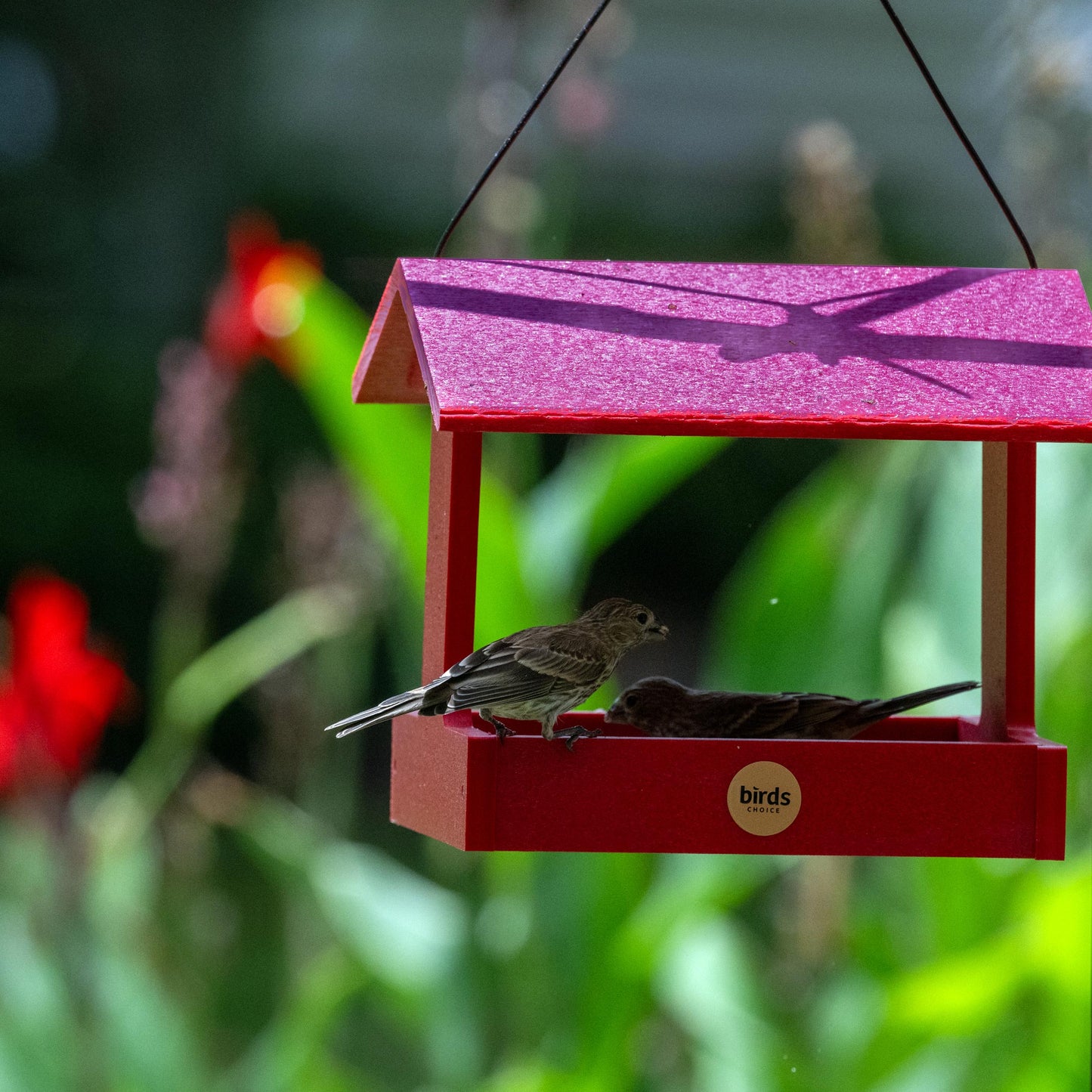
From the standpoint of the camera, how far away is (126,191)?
612 cm

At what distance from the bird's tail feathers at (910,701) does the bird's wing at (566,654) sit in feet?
0.79

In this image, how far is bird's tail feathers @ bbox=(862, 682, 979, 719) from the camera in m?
1.32

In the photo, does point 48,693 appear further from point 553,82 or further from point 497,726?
point 553,82

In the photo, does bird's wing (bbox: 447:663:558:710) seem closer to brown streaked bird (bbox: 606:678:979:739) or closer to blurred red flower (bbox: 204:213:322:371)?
brown streaked bird (bbox: 606:678:979:739)

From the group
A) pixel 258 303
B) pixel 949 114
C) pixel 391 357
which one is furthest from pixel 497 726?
pixel 258 303

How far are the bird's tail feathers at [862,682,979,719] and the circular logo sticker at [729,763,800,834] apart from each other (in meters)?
0.14

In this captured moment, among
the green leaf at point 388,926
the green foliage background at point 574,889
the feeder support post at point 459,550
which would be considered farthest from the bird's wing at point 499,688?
the green leaf at point 388,926

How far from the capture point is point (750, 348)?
4.03 feet

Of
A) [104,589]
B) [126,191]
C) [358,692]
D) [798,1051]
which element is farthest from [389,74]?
[798,1051]

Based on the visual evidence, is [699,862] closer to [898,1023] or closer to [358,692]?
[898,1023]

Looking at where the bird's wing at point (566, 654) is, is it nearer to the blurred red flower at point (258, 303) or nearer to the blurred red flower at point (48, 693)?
the blurred red flower at point (48, 693)

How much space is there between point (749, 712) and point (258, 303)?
1.10 metres

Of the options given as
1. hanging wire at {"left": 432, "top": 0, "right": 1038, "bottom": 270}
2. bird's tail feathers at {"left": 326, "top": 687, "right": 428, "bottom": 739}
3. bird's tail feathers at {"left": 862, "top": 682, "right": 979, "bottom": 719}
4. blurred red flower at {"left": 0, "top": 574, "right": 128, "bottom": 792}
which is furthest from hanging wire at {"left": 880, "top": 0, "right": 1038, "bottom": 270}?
blurred red flower at {"left": 0, "top": 574, "right": 128, "bottom": 792}

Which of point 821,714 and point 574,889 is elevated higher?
point 821,714
